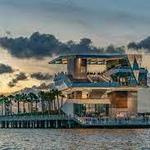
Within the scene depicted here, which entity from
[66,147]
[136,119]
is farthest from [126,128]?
[66,147]

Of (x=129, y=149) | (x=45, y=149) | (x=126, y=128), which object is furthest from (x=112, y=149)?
(x=126, y=128)

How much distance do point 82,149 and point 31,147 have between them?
8747mm

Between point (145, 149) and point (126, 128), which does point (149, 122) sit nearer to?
point (126, 128)

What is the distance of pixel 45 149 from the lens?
4021 inches

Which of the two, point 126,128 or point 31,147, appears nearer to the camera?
point 31,147

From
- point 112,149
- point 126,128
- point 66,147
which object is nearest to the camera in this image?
point 112,149

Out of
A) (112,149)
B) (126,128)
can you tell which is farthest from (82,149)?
(126,128)

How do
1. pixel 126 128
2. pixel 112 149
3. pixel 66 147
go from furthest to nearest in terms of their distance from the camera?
pixel 126 128 < pixel 66 147 < pixel 112 149

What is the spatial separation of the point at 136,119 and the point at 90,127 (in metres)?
11.5

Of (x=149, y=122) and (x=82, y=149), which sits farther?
(x=149, y=122)

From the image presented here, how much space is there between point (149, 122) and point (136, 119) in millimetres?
3279

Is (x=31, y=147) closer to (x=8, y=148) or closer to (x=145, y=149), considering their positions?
(x=8, y=148)

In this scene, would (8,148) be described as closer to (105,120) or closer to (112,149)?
(112,149)

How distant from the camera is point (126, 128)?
194 meters
